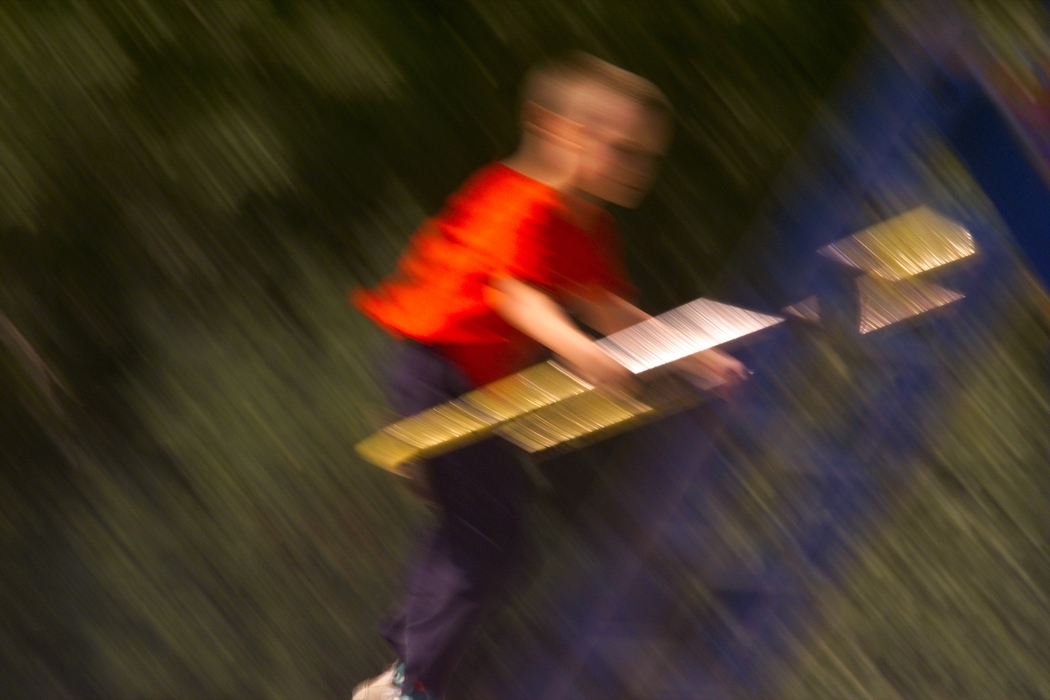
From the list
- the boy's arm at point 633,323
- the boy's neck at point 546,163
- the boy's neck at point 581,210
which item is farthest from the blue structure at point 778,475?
the boy's neck at point 546,163

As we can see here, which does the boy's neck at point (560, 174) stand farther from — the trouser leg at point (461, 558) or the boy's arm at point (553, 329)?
the trouser leg at point (461, 558)

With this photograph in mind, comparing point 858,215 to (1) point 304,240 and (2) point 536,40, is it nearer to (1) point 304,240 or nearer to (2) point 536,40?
(2) point 536,40

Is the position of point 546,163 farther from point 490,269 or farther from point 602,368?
point 602,368

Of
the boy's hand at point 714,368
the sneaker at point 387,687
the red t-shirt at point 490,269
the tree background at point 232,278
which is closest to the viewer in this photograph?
the boy's hand at point 714,368

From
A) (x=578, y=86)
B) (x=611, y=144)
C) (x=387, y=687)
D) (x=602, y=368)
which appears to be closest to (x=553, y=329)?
(x=602, y=368)

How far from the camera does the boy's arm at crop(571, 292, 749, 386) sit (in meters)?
1.89

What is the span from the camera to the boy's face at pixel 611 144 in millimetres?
2100

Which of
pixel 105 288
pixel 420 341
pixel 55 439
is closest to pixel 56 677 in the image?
pixel 55 439

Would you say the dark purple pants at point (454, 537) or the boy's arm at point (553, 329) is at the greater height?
the boy's arm at point (553, 329)

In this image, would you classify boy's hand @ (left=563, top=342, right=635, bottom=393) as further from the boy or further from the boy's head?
the boy's head

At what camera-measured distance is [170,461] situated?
297cm

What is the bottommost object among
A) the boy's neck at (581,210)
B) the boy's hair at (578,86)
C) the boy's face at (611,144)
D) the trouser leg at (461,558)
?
the trouser leg at (461,558)

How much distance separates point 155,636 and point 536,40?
1825 millimetres

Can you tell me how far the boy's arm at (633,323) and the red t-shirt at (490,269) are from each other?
4cm
